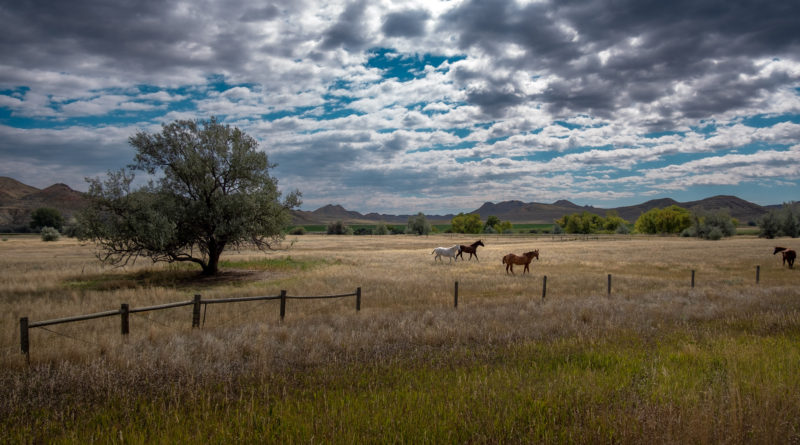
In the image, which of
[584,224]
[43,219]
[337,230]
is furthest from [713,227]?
[43,219]

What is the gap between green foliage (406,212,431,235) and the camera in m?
149

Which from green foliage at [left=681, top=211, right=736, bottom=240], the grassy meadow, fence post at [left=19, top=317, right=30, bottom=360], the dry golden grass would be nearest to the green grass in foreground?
the grassy meadow

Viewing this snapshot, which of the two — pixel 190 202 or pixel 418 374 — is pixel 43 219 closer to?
pixel 190 202

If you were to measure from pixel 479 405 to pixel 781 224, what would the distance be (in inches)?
4832

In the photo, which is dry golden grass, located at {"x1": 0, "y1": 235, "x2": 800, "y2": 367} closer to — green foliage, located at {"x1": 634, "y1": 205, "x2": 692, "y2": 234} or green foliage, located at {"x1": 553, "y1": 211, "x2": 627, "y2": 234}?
green foliage, located at {"x1": 634, "y1": 205, "x2": 692, "y2": 234}

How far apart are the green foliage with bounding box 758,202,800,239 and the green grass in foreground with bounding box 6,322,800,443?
116 m

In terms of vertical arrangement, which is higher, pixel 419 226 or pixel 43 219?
pixel 43 219

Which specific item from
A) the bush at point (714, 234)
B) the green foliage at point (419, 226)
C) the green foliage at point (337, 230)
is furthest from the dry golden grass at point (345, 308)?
the green foliage at point (419, 226)

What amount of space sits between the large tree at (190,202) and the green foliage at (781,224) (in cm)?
11524

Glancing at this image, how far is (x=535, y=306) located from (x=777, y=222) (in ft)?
373

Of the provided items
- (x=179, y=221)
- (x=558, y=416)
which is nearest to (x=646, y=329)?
(x=558, y=416)

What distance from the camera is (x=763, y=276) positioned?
26.4 m

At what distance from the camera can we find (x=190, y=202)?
25469mm

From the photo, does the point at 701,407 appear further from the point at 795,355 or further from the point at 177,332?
the point at 177,332
